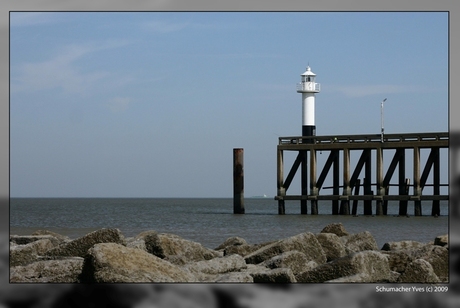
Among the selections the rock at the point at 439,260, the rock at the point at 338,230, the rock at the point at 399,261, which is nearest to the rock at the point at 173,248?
the rock at the point at 399,261

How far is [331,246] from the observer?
11.1m

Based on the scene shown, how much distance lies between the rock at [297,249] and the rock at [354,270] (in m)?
1.42

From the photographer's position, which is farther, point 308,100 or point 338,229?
point 308,100

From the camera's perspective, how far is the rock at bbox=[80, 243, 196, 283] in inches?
297

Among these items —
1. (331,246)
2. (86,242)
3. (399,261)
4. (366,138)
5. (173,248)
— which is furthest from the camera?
(366,138)

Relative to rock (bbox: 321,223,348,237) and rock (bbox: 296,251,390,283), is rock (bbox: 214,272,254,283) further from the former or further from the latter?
rock (bbox: 321,223,348,237)

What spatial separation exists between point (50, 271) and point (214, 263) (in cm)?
191

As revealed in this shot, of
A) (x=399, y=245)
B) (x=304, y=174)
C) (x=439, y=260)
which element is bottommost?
(x=399, y=245)

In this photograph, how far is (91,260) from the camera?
7891 millimetres

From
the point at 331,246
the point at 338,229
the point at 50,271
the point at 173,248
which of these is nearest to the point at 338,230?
the point at 338,229

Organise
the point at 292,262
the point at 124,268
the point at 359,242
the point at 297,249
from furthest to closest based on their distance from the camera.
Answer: the point at 359,242, the point at 297,249, the point at 292,262, the point at 124,268

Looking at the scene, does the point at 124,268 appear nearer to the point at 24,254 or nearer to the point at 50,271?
the point at 50,271

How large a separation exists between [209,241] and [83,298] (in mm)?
14960

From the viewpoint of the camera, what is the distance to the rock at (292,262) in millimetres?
9461
